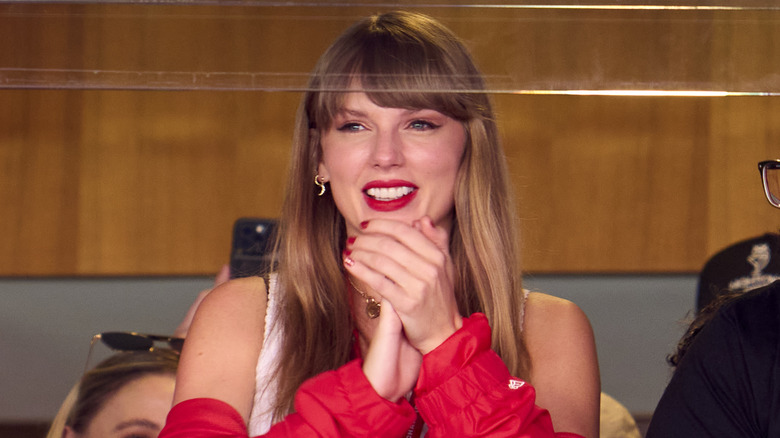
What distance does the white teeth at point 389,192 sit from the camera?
2.65ft

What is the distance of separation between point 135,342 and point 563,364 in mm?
564

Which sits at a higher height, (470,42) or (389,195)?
(470,42)

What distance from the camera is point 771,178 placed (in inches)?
25.0

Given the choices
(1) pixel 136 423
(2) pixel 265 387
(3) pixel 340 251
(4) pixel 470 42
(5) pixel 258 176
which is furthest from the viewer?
(5) pixel 258 176

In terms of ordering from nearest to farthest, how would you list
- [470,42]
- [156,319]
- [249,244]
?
[470,42]
[249,244]
[156,319]

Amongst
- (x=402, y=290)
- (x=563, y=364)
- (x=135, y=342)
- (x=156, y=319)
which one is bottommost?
(x=156, y=319)

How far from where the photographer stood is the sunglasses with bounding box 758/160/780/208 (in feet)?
2.07

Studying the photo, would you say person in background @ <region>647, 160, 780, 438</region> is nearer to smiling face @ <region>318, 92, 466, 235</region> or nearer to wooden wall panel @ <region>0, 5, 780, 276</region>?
smiling face @ <region>318, 92, 466, 235</region>

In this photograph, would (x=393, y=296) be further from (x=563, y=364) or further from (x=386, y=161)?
(x=563, y=364)

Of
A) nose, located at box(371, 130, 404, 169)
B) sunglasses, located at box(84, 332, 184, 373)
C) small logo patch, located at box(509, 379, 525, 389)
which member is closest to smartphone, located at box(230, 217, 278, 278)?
sunglasses, located at box(84, 332, 184, 373)

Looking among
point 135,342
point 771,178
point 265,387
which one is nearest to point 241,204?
point 135,342

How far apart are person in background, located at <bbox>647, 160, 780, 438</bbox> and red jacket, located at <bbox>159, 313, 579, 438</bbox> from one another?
0.11m

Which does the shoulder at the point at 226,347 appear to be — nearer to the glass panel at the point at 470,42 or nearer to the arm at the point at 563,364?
the arm at the point at 563,364

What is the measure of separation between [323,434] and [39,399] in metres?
0.86
